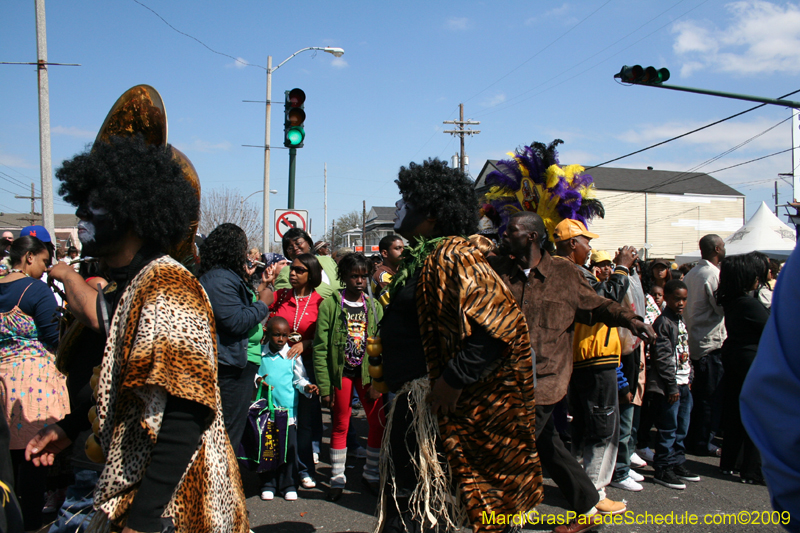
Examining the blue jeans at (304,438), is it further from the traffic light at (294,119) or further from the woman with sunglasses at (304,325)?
the traffic light at (294,119)

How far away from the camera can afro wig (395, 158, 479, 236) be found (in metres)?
2.86

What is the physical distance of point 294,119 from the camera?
812 cm

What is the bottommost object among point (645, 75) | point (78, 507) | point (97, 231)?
point (78, 507)

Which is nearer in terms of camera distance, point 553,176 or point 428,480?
point 428,480

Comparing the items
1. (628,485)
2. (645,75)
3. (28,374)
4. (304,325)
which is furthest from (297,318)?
(645,75)

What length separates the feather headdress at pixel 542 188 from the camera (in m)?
4.44

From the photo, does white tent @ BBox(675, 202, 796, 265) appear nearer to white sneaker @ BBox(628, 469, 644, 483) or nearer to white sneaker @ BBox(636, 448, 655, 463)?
white sneaker @ BBox(636, 448, 655, 463)

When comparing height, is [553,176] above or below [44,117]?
below

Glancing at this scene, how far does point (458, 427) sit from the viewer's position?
8.00ft

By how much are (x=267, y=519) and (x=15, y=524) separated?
302cm

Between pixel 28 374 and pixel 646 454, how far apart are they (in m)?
5.47

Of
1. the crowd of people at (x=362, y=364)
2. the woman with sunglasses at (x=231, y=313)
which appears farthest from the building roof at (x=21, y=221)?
the woman with sunglasses at (x=231, y=313)

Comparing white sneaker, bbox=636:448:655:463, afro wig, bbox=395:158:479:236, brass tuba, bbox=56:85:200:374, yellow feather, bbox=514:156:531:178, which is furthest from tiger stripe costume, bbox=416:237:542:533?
white sneaker, bbox=636:448:655:463

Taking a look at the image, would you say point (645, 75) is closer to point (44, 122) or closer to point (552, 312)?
point (552, 312)
